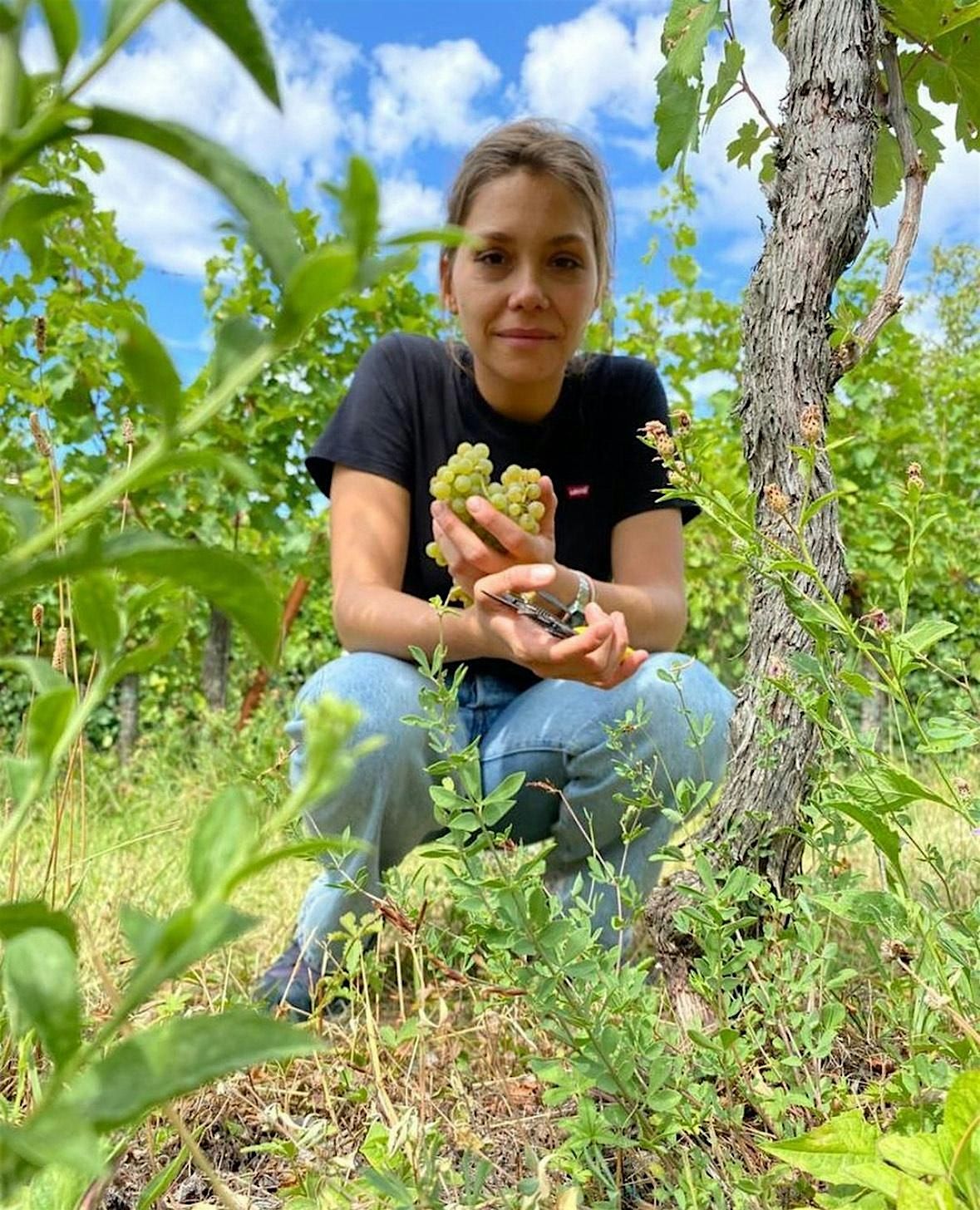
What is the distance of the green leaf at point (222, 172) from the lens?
0.29 meters

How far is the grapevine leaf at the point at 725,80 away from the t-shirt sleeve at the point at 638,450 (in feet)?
2.17

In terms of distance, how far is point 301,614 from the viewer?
676 cm

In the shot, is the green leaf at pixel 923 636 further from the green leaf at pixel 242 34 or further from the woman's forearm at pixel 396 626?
the woman's forearm at pixel 396 626

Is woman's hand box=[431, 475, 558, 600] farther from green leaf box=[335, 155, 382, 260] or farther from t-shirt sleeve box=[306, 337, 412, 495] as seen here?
green leaf box=[335, 155, 382, 260]

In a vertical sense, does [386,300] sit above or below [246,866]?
above

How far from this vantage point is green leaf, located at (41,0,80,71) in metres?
0.27

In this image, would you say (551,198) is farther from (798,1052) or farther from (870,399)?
(870,399)

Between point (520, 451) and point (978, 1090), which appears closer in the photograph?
point (978, 1090)

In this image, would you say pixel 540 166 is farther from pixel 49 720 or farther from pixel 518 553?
pixel 49 720

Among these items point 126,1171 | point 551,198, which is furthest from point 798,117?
point 126,1171

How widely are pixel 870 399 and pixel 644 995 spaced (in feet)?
14.8

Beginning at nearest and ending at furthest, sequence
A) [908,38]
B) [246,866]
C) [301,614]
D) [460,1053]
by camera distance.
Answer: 1. [246,866]
2. [460,1053]
3. [908,38]
4. [301,614]

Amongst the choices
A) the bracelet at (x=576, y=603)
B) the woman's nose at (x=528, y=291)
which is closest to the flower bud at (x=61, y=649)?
the bracelet at (x=576, y=603)

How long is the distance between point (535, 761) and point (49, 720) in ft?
4.83
